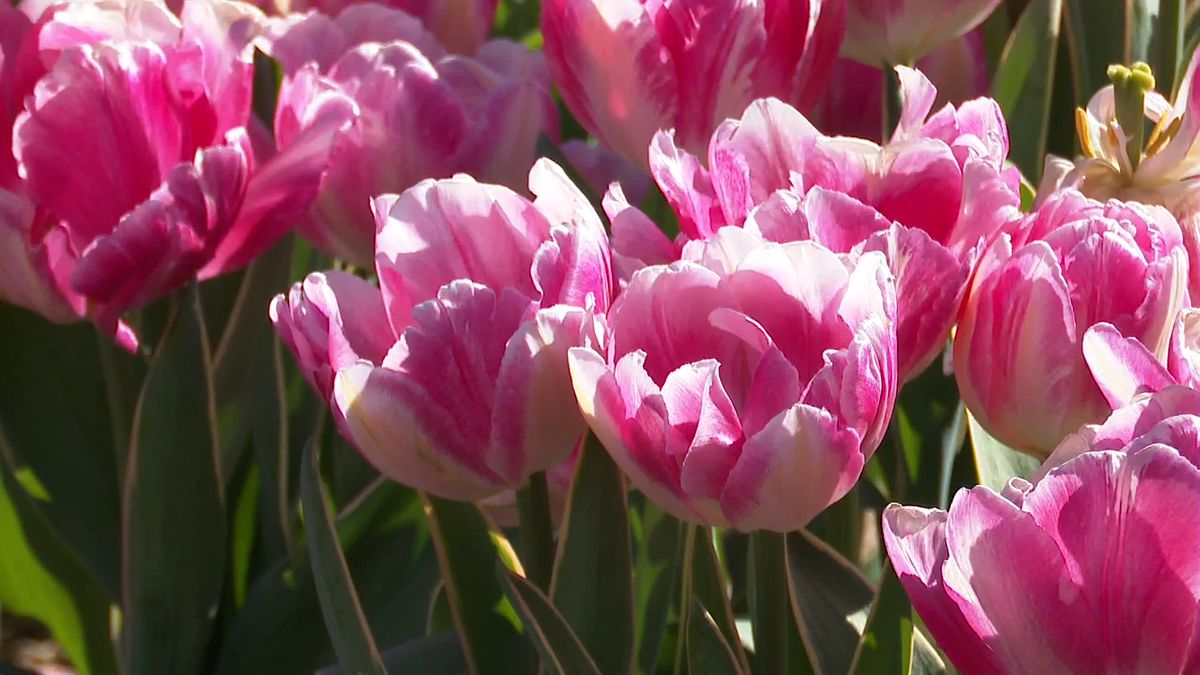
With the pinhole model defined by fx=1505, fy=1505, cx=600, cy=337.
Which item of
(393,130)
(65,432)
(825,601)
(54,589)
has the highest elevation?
(393,130)

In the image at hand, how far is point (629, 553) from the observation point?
23.1 inches

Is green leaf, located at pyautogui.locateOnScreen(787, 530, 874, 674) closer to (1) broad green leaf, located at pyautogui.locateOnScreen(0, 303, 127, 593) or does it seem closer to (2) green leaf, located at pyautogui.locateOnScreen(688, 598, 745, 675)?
(2) green leaf, located at pyautogui.locateOnScreen(688, 598, 745, 675)

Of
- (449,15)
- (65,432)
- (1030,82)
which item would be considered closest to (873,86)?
(1030,82)

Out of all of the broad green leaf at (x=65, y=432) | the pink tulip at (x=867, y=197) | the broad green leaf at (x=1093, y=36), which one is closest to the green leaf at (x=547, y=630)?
the pink tulip at (x=867, y=197)

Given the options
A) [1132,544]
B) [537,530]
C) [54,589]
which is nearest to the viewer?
[1132,544]

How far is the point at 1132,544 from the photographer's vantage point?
0.38 meters

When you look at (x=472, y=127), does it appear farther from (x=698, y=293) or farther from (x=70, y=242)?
(x=698, y=293)

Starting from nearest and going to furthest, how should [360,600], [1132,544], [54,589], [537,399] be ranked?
1. [1132,544]
2. [537,399]
3. [360,600]
4. [54,589]

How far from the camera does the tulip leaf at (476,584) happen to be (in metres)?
0.65

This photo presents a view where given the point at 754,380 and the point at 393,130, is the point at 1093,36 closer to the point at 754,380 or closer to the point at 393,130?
the point at 393,130

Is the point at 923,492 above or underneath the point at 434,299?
underneath

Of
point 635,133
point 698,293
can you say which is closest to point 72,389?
point 635,133

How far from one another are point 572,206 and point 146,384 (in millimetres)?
321

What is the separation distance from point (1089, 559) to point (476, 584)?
0.33 metres
